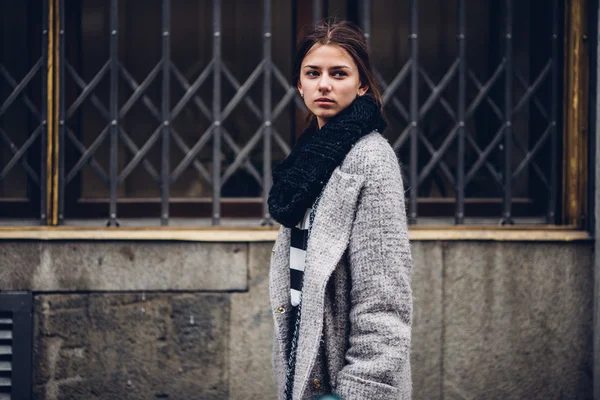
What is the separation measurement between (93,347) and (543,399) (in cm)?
291

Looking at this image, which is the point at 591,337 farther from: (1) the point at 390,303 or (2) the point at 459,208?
(1) the point at 390,303

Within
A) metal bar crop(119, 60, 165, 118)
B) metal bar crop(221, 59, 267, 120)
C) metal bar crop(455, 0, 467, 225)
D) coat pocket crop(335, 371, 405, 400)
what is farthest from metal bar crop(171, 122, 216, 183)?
coat pocket crop(335, 371, 405, 400)

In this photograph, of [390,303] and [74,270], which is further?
[74,270]

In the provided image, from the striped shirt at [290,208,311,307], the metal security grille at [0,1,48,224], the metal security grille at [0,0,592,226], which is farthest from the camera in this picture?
the metal security grille at [0,1,48,224]

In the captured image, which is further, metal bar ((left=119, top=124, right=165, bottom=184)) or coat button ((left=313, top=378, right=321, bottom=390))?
metal bar ((left=119, top=124, right=165, bottom=184))

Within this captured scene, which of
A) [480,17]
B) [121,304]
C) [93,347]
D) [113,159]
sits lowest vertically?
[93,347]

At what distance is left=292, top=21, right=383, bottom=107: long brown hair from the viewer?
2.10 meters

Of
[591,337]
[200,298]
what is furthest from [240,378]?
[591,337]

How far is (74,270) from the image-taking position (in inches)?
165

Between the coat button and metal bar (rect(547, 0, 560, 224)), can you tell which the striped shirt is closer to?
the coat button

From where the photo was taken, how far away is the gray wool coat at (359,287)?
74.4 inches

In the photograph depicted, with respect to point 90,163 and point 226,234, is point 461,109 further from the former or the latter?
A: point 90,163

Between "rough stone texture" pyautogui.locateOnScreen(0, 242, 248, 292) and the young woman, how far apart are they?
204cm

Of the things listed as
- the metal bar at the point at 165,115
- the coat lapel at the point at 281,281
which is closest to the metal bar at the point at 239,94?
the metal bar at the point at 165,115
